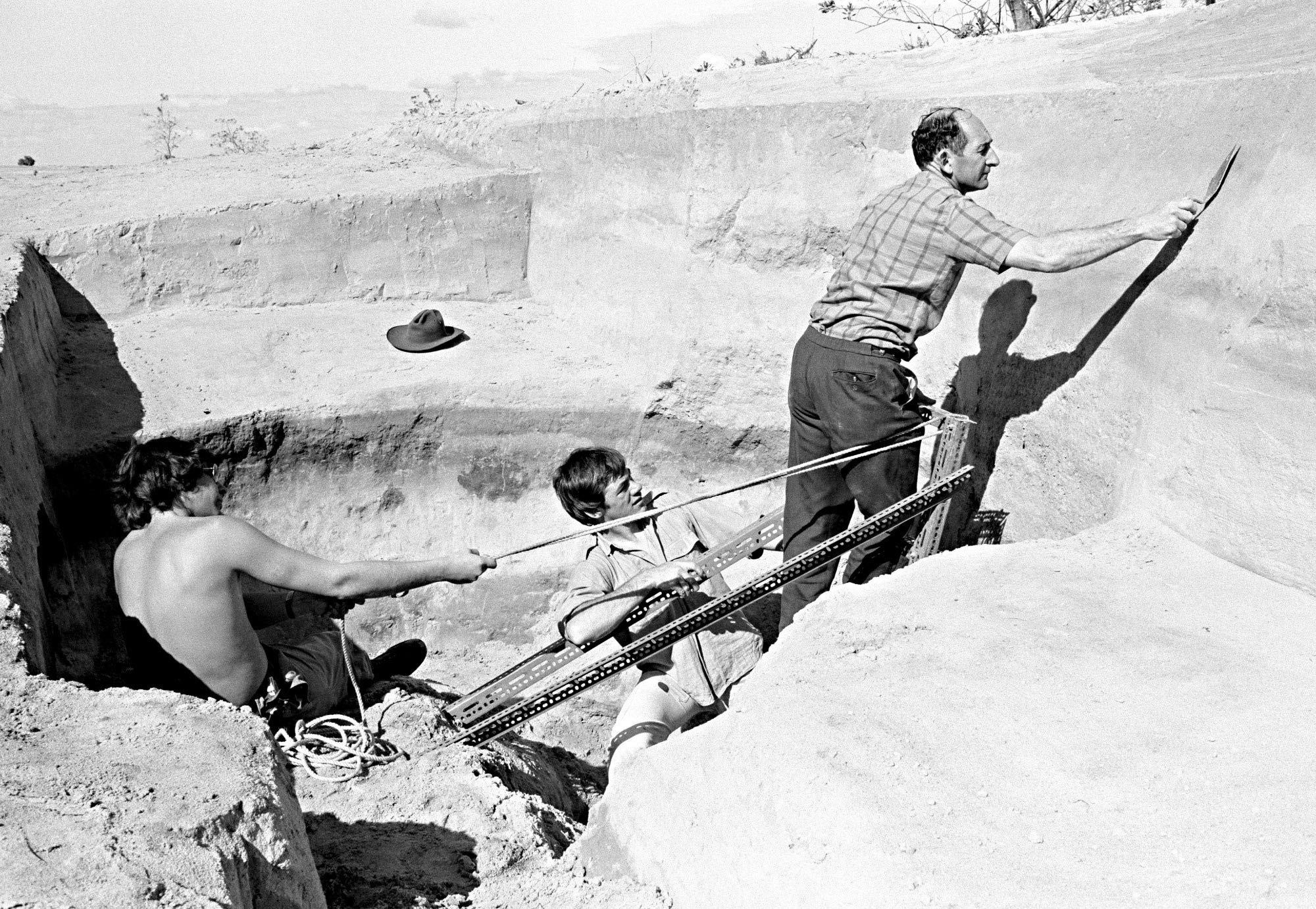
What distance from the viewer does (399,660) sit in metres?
4.58

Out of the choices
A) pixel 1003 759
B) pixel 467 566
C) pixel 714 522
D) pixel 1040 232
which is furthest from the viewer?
pixel 714 522

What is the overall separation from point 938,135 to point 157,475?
108 inches

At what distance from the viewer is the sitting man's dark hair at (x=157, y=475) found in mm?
3500

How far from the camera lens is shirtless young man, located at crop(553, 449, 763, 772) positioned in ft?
11.8

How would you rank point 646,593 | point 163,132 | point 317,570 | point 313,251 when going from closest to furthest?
Result: point 317,570, point 646,593, point 313,251, point 163,132

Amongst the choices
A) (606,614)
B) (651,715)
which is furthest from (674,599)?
(651,715)

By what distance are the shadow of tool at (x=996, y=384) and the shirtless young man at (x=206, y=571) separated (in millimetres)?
2230

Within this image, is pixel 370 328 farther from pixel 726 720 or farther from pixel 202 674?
pixel 726 720

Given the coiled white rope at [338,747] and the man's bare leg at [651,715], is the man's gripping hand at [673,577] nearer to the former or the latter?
the man's bare leg at [651,715]

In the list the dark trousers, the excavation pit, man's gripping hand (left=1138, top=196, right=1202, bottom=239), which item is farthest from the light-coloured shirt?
man's gripping hand (left=1138, top=196, right=1202, bottom=239)

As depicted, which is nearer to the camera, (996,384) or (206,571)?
(206,571)

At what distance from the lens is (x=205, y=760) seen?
7.90 ft

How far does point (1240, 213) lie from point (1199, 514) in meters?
0.97

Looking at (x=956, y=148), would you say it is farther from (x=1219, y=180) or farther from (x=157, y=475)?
(x=157, y=475)
